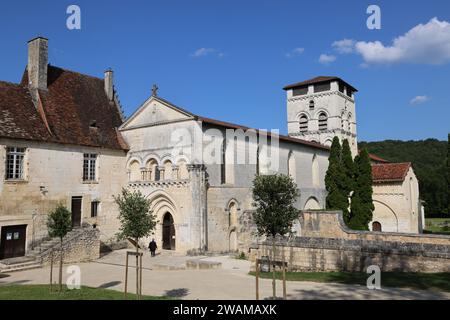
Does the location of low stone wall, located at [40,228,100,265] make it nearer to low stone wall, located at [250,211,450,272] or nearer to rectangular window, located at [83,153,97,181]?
rectangular window, located at [83,153,97,181]

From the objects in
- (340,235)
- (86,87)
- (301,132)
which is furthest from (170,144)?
(301,132)

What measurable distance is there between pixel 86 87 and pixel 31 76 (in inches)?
178

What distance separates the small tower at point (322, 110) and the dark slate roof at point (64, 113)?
27.1 meters

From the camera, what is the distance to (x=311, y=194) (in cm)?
3562

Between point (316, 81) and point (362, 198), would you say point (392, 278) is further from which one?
point (316, 81)

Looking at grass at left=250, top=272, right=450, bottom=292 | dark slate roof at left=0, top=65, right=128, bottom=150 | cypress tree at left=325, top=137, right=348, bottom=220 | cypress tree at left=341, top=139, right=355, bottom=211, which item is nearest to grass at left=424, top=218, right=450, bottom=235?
cypress tree at left=341, top=139, right=355, bottom=211

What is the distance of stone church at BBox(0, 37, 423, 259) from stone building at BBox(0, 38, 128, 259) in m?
0.06

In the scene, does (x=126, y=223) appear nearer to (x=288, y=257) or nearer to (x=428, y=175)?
(x=288, y=257)

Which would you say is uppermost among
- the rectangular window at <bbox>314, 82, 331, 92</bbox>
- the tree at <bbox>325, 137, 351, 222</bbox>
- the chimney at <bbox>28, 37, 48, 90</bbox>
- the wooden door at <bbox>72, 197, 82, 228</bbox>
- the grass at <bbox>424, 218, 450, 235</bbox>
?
the rectangular window at <bbox>314, 82, 331, 92</bbox>

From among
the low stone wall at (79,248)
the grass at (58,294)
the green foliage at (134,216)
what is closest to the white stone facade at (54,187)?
the low stone wall at (79,248)

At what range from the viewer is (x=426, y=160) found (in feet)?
288

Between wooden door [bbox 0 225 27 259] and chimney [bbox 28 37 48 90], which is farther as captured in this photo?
chimney [bbox 28 37 48 90]

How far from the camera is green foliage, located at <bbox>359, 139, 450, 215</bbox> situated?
75750 mm

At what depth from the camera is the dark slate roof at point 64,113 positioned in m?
23.6
